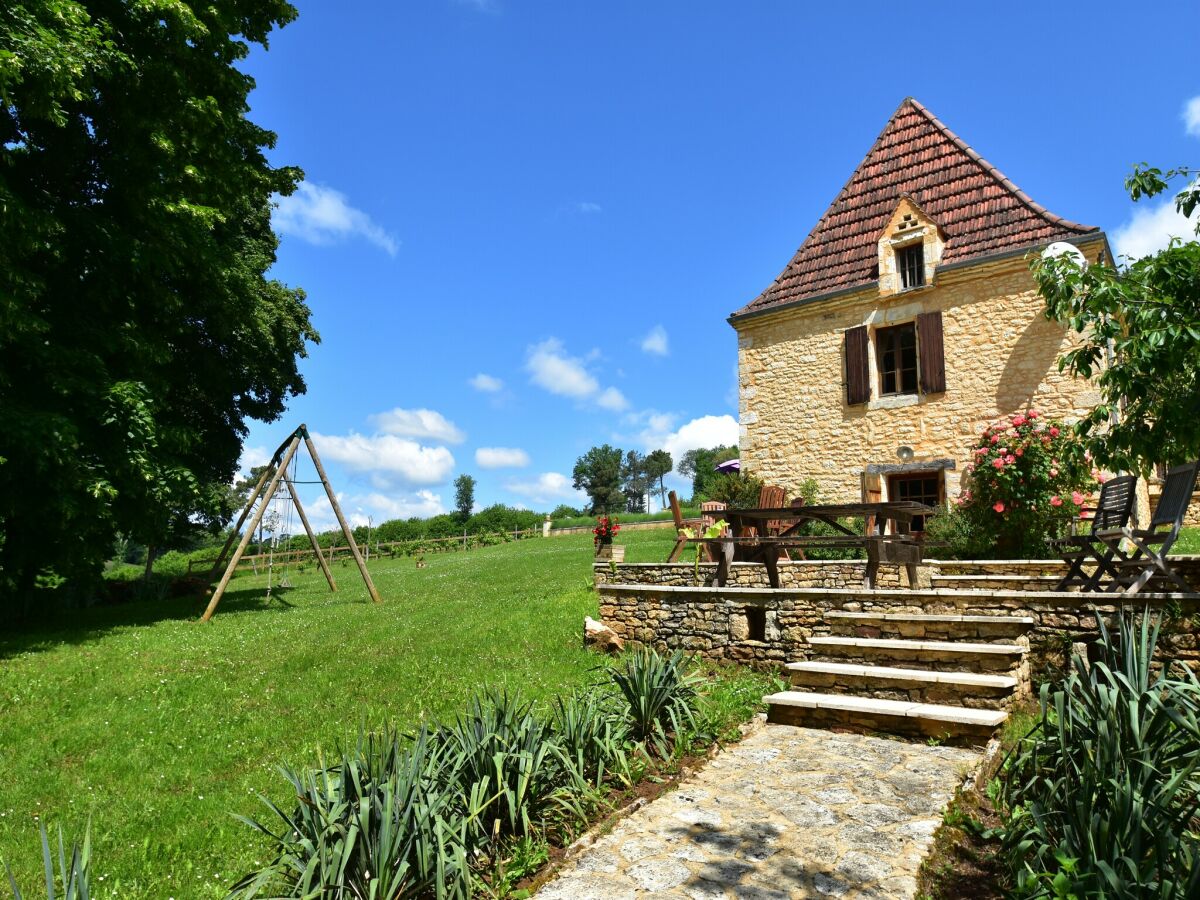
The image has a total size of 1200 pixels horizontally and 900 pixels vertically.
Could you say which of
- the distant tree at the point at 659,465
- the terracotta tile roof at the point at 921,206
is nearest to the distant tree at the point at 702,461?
the distant tree at the point at 659,465

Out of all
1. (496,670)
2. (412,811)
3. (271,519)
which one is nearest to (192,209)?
(271,519)

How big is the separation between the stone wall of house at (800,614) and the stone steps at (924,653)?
358 mm

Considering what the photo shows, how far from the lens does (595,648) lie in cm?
743

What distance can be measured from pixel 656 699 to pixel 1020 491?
9293mm

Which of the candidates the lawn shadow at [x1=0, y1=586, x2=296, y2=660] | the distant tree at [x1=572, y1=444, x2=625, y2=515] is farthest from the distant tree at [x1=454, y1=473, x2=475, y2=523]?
the lawn shadow at [x1=0, y1=586, x2=296, y2=660]

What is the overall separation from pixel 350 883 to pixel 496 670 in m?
4.12

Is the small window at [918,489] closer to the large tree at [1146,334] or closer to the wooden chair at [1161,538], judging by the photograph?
the wooden chair at [1161,538]

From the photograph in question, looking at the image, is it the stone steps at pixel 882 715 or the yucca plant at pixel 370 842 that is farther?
the stone steps at pixel 882 715

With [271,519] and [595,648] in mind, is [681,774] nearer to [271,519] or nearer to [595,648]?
[595,648]

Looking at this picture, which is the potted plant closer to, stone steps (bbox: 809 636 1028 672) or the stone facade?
the stone facade

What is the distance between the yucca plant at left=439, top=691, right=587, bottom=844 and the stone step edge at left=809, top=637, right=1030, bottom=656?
9.03 feet

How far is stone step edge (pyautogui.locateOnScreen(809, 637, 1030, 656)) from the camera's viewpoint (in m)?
4.91

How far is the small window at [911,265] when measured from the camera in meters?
14.0

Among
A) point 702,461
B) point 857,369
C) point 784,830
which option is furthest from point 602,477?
point 784,830
